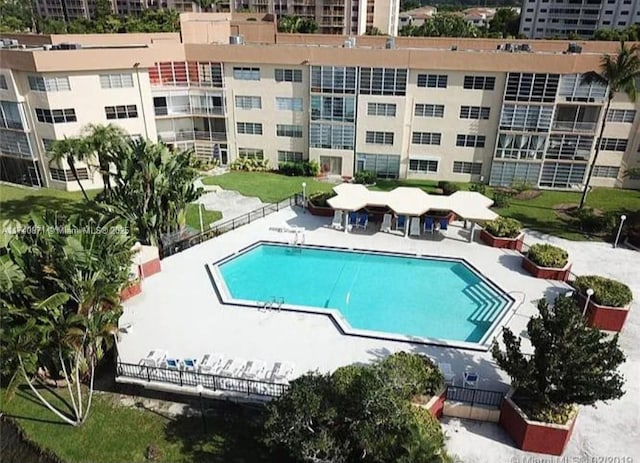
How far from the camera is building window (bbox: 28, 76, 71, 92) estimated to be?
3369 centimetres

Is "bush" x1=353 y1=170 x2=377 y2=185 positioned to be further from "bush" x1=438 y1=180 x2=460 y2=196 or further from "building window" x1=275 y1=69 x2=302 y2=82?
"building window" x1=275 y1=69 x2=302 y2=82

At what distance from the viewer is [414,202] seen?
28797 mm

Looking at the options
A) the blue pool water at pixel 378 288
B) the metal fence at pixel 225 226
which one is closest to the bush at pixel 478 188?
the blue pool water at pixel 378 288

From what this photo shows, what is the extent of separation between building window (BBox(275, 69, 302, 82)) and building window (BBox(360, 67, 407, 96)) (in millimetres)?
5566

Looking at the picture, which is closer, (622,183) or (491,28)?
Answer: (622,183)

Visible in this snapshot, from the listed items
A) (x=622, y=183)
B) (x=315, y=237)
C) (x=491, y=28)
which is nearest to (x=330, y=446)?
(x=315, y=237)

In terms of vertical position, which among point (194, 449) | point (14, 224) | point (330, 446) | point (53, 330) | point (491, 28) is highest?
point (491, 28)

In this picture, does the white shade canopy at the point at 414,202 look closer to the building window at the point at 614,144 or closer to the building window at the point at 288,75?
the building window at the point at 288,75

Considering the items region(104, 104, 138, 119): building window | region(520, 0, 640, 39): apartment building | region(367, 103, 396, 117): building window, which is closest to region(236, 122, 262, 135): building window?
region(104, 104, 138, 119): building window

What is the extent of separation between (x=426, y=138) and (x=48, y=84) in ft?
Result: 99.4

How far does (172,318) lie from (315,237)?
11074 mm

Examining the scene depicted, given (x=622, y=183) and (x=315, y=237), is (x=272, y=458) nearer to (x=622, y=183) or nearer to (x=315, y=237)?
(x=315, y=237)

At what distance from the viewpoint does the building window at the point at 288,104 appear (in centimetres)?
4003

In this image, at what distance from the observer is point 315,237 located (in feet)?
94.7
